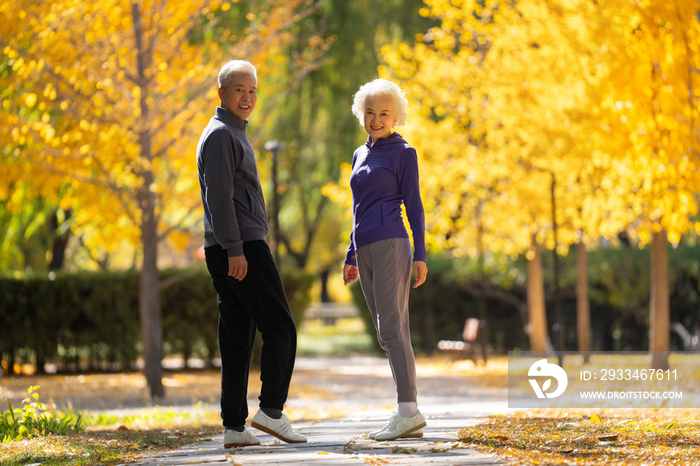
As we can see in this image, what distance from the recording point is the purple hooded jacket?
398 centimetres

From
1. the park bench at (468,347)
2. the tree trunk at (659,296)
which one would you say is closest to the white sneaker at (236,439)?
the tree trunk at (659,296)

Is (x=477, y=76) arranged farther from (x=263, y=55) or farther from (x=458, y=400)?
(x=458, y=400)

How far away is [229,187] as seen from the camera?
3682 mm

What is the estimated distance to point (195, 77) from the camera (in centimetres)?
933

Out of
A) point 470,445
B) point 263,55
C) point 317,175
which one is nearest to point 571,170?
point 263,55

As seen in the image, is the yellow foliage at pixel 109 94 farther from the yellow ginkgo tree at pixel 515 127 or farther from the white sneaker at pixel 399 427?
the white sneaker at pixel 399 427

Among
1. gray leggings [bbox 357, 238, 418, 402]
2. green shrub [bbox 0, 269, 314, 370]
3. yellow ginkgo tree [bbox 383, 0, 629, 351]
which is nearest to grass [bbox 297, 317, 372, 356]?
green shrub [bbox 0, 269, 314, 370]

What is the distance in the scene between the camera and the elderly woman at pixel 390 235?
156 inches

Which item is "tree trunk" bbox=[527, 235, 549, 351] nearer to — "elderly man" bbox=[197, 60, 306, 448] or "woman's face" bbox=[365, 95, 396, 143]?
"woman's face" bbox=[365, 95, 396, 143]

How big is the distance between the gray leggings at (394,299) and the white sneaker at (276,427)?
598mm

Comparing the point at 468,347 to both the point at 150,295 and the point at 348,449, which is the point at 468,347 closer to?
the point at 150,295

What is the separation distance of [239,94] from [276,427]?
1.72 m

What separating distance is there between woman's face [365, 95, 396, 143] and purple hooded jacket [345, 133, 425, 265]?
10cm

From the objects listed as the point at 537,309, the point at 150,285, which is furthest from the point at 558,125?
the point at 150,285
